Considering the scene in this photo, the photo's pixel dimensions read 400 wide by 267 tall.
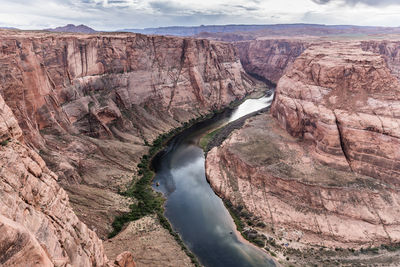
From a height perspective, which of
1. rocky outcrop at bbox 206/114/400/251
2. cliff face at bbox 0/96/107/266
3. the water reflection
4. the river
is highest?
cliff face at bbox 0/96/107/266

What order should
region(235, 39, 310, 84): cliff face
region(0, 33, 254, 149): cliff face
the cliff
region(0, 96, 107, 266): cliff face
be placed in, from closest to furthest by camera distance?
region(0, 96, 107, 266): cliff face → the cliff → region(0, 33, 254, 149): cliff face → region(235, 39, 310, 84): cliff face

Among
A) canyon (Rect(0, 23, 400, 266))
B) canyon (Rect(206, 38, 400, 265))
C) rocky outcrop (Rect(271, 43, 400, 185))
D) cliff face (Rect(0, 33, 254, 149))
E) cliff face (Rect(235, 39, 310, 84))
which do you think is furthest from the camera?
cliff face (Rect(235, 39, 310, 84))

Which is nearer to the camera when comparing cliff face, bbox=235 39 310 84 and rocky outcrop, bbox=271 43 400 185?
rocky outcrop, bbox=271 43 400 185

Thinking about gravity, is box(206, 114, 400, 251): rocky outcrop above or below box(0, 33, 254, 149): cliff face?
below

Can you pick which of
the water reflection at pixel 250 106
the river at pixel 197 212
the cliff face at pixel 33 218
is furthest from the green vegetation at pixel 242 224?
the water reflection at pixel 250 106

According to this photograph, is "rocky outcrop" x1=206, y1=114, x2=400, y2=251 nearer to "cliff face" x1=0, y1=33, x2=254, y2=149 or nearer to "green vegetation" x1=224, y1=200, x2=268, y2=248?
"green vegetation" x1=224, y1=200, x2=268, y2=248

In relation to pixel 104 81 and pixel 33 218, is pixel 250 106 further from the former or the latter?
pixel 33 218

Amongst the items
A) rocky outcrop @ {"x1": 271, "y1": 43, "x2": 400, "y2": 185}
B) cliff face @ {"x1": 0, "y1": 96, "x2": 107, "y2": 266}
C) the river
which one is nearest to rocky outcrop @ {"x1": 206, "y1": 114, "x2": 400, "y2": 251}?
rocky outcrop @ {"x1": 271, "y1": 43, "x2": 400, "y2": 185}
